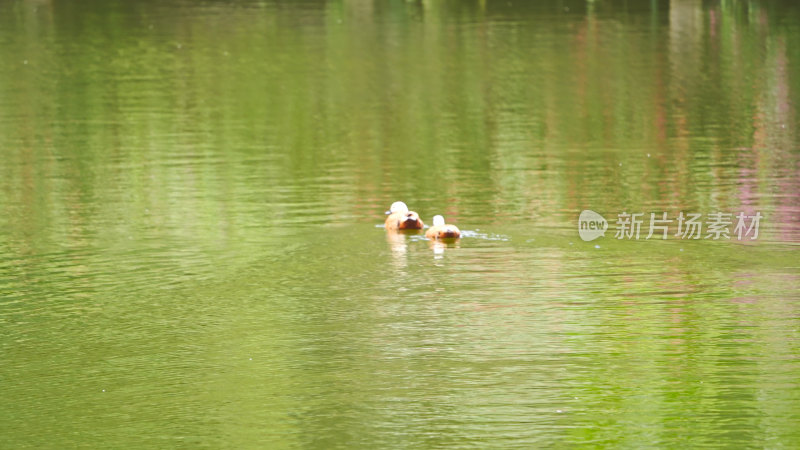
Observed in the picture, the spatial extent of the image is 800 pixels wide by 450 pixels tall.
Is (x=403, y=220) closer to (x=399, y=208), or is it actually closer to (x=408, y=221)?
(x=408, y=221)

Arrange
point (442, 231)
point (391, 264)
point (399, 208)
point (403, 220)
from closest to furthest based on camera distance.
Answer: point (391, 264) → point (442, 231) → point (403, 220) → point (399, 208)

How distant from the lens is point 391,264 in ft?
41.3

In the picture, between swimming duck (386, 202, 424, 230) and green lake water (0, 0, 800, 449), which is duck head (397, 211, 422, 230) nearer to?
swimming duck (386, 202, 424, 230)

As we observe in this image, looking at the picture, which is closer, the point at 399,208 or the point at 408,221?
the point at 408,221

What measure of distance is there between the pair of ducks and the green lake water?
0.49ft

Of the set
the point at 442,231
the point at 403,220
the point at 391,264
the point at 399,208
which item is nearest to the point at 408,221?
the point at 403,220

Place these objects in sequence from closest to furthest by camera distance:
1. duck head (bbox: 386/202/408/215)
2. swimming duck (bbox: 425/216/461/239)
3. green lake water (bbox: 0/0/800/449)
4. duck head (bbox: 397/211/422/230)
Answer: green lake water (bbox: 0/0/800/449) < swimming duck (bbox: 425/216/461/239) < duck head (bbox: 397/211/422/230) < duck head (bbox: 386/202/408/215)

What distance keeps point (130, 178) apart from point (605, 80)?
13.6m

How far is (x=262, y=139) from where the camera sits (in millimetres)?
21219

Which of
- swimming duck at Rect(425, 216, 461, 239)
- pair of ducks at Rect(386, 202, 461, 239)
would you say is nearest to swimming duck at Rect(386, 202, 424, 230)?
pair of ducks at Rect(386, 202, 461, 239)

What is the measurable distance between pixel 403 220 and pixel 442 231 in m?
0.54

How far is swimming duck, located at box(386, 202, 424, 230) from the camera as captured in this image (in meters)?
13.9

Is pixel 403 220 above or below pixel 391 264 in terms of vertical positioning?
above

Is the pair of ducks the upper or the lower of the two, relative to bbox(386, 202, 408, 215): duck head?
lower
